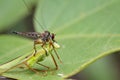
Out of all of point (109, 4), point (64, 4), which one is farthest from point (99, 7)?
point (64, 4)

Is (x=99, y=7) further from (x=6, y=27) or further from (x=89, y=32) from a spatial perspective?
(x=6, y=27)

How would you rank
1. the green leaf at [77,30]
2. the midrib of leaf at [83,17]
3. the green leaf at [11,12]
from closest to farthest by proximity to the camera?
the green leaf at [77,30], the midrib of leaf at [83,17], the green leaf at [11,12]

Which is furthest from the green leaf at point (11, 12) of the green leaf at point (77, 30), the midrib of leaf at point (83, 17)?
the midrib of leaf at point (83, 17)

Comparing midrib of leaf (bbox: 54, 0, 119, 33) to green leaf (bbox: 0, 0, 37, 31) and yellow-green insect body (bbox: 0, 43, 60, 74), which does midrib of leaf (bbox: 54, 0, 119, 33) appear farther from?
yellow-green insect body (bbox: 0, 43, 60, 74)

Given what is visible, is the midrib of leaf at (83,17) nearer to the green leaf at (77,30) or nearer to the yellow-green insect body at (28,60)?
the green leaf at (77,30)

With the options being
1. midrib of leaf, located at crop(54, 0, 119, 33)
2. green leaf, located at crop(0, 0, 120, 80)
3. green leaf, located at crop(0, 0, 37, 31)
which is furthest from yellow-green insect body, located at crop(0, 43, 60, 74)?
green leaf, located at crop(0, 0, 37, 31)
